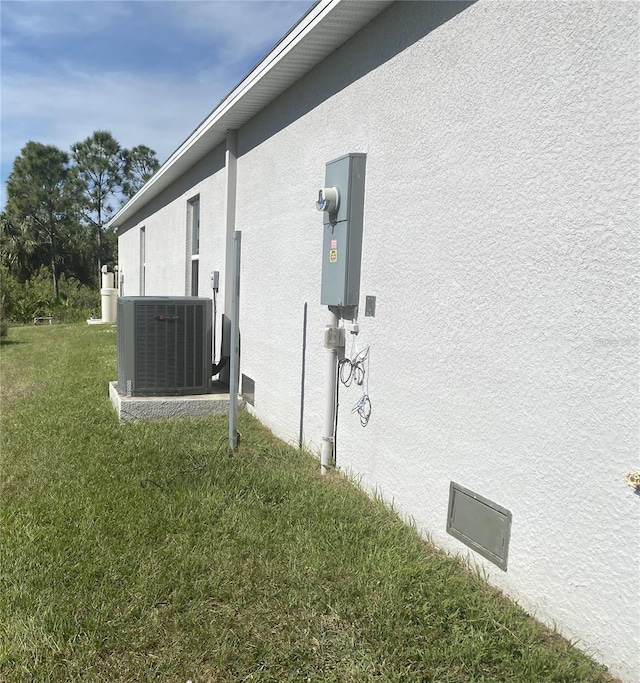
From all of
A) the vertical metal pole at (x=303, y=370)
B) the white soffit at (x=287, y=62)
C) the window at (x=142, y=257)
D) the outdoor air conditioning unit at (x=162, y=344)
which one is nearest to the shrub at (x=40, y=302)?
the window at (x=142, y=257)

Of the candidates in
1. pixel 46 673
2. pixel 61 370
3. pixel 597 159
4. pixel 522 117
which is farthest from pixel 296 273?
pixel 61 370

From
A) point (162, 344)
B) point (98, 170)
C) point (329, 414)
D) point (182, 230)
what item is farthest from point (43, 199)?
point (329, 414)

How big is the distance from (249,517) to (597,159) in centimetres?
259

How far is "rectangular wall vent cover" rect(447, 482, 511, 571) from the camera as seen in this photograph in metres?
2.63

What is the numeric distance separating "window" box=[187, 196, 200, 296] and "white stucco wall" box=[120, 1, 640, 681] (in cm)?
506

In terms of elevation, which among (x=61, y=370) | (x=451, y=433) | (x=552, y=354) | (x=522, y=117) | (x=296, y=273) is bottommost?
(x=61, y=370)

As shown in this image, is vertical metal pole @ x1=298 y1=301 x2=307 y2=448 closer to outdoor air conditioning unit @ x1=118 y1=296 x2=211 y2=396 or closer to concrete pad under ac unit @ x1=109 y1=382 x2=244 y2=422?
concrete pad under ac unit @ x1=109 y1=382 x2=244 y2=422

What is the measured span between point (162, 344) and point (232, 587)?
136 inches

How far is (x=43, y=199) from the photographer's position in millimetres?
34531

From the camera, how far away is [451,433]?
2.99 meters

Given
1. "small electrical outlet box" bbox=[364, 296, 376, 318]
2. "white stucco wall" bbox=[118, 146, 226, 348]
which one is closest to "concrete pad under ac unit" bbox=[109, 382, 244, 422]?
"white stucco wall" bbox=[118, 146, 226, 348]

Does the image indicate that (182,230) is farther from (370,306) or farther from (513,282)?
(513,282)

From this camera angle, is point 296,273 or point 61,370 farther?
point 61,370

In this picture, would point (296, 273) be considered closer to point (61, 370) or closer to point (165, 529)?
point (165, 529)
